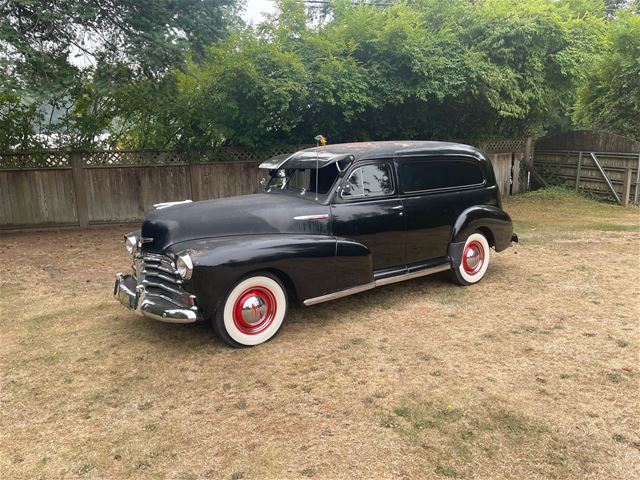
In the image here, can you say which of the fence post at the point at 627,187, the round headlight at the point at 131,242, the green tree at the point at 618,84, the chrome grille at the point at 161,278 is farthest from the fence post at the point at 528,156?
the chrome grille at the point at 161,278

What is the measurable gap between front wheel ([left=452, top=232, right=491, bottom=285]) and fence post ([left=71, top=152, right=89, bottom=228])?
8.09 metres

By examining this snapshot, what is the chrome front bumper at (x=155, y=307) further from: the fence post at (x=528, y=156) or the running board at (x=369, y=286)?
the fence post at (x=528, y=156)

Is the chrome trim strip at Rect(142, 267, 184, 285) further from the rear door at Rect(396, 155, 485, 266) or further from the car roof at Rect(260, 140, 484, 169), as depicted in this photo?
the rear door at Rect(396, 155, 485, 266)

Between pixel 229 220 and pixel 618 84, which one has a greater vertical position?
pixel 618 84

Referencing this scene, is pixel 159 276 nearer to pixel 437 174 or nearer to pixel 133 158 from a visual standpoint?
pixel 437 174

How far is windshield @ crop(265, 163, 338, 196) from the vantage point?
5223mm

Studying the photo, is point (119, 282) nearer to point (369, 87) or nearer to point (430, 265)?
point (430, 265)

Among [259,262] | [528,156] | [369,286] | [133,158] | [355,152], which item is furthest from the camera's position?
[528,156]

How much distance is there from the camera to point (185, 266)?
4117 millimetres

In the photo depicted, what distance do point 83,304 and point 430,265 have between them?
4.16 m

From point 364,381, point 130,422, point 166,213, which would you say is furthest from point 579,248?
point 130,422

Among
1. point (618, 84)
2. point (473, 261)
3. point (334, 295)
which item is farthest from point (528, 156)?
point (334, 295)

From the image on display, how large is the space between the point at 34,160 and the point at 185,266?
795 cm

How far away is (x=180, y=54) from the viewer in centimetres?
830
